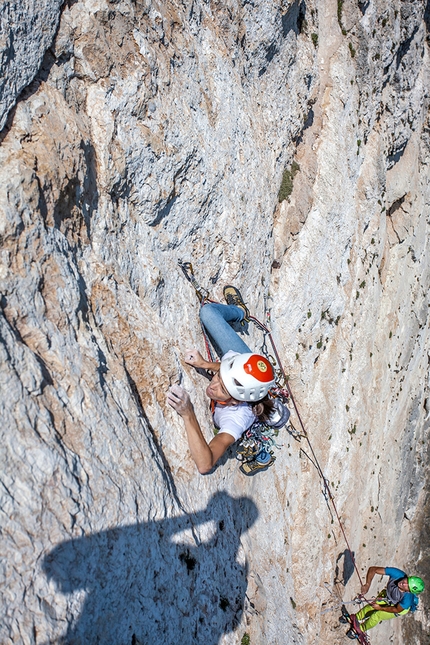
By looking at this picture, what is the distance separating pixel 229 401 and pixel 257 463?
172 cm

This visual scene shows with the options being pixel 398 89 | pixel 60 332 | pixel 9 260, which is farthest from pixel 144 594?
pixel 398 89

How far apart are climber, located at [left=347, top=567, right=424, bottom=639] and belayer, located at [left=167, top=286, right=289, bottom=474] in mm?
8360

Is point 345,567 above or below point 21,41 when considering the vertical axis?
below

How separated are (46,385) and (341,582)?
1244 cm

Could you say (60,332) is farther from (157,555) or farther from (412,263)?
(412,263)

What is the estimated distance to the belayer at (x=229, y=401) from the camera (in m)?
5.17

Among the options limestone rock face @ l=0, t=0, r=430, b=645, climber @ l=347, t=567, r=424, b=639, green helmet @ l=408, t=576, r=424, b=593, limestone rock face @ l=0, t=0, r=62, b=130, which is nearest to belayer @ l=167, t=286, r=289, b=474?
limestone rock face @ l=0, t=0, r=430, b=645

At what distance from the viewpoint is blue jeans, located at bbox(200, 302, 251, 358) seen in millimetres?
6875

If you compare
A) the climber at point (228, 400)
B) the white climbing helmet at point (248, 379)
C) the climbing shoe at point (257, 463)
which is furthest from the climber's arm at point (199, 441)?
the climbing shoe at point (257, 463)

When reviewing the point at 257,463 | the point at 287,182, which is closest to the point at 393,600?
the point at 257,463

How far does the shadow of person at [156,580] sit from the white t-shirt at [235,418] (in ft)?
3.95

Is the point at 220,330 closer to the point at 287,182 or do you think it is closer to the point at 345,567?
the point at 287,182

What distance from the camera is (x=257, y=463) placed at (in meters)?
7.04

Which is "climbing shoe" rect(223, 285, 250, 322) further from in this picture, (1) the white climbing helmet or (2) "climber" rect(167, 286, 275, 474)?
(1) the white climbing helmet
